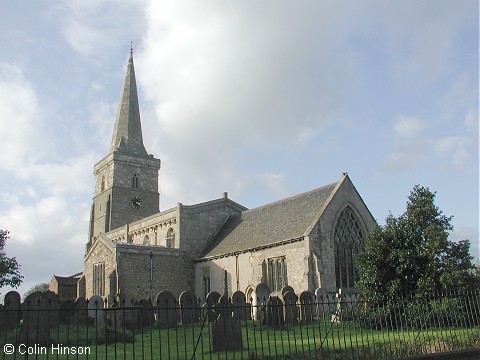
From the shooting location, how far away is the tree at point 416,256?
17734 millimetres

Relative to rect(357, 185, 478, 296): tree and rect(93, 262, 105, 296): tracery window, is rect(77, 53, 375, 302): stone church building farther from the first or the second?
rect(357, 185, 478, 296): tree

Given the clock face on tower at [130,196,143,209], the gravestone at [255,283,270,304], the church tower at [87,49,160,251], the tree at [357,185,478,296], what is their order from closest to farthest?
1. the tree at [357,185,478,296]
2. the gravestone at [255,283,270,304]
3. the church tower at [87,49,160,251]
4. the clock face on tower at [130,196,143,209]

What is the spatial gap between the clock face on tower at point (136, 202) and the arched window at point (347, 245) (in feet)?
93.6

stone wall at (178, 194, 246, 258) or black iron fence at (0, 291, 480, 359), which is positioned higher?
stone wall at (178, 194, 246, 258)

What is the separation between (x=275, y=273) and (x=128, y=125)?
32.4 m

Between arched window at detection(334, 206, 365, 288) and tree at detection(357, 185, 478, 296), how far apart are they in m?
5.64

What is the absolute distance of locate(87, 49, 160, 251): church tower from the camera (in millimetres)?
48375

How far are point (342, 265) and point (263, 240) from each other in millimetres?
4899

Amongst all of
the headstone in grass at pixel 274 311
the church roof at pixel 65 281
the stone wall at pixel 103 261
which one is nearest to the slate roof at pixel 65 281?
the church roof at pixel 65 281

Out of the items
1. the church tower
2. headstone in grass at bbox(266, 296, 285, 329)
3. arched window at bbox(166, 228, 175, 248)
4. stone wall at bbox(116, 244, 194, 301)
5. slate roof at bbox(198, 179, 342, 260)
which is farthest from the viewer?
the church tower

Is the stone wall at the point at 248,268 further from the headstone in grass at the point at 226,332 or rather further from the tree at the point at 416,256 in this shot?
the headstone in grass at the point at 226,332

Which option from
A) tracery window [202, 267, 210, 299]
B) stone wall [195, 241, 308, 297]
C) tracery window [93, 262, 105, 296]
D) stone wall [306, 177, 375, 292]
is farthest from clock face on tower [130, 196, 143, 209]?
stone wall [306, 177, 375, 292]

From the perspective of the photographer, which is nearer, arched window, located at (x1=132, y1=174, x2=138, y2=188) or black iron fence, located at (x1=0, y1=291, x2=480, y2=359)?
black iron fence, located at (x1=0, y1=291, x2=480, y2=359)

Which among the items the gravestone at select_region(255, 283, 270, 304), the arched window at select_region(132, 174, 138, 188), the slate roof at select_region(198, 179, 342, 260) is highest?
the arched window at select_region(132, 174, 138, 188)
